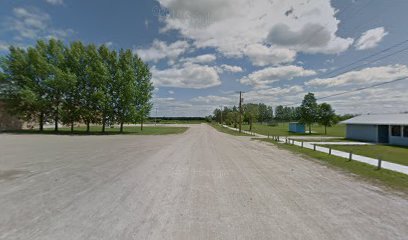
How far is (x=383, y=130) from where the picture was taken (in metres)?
27.2

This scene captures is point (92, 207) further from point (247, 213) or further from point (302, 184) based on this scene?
point (302, 184)

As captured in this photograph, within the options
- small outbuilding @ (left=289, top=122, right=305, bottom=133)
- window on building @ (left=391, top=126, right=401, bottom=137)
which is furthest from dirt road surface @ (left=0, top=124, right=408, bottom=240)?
small outbuilding @ (left=289, top=122, right=305, bottom=133)

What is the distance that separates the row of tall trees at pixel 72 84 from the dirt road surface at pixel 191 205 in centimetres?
2887

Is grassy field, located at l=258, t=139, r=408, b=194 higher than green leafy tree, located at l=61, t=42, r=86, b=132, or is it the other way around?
green leafy tree, located at l=61, t=42, r=86, b=132

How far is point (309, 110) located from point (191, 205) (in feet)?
153

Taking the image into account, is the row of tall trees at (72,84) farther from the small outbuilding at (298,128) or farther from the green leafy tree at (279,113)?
the green leafy tree at (279,113)

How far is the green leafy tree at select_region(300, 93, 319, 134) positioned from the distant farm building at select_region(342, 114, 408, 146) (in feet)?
43.4

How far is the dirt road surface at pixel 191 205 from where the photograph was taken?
429cm

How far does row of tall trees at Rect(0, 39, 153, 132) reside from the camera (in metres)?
35.2

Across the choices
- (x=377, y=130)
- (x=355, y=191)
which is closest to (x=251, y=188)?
(x=355, y=191)

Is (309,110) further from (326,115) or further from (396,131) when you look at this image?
(396,131)

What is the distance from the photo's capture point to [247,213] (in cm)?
521

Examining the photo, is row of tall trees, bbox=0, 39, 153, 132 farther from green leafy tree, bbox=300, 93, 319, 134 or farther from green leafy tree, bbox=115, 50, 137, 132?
green leafy tree, bbox=300, 93, 319, 134

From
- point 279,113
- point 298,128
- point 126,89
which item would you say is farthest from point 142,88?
point 279,113
